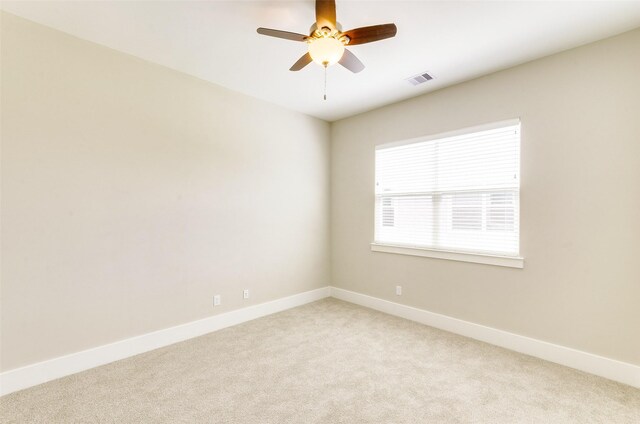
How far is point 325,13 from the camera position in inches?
72.5

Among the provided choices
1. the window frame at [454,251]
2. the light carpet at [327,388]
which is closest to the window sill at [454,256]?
the window frame at [454,251]

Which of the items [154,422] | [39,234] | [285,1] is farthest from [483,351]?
[39,234]

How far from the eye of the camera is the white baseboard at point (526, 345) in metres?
2.38

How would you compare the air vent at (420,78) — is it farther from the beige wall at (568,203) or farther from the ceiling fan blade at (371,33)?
the ceiling fan blade at (371,33)

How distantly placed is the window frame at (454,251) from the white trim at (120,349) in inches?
68.8

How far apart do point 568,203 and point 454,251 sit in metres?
1.14

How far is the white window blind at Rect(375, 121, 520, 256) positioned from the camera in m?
2.99

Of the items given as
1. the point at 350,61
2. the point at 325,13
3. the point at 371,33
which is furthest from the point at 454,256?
the point at 325,13

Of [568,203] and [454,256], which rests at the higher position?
[568,203]

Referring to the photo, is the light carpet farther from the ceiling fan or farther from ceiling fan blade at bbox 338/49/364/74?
ceiling fan blade at bbox 338/49/364/74

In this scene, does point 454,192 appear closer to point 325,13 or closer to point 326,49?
point 326,49

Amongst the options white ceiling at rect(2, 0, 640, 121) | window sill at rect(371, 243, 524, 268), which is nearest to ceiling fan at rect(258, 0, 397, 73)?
white ceiling at rect(2, 0, 640, 121)

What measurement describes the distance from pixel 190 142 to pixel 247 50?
1.18 metres

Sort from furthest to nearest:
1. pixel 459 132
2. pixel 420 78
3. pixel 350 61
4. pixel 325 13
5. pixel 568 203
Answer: pixel 459 132, pixel 420 78, pixel 568 203, pixel 350 61, pixel 325 13
